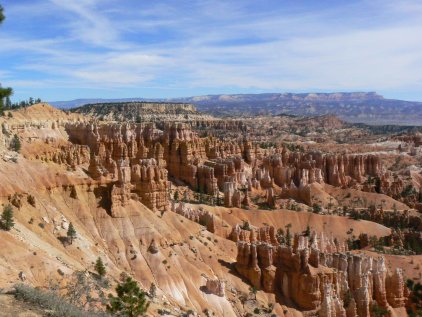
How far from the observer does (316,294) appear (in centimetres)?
4441

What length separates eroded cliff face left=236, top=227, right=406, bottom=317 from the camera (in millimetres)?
44531

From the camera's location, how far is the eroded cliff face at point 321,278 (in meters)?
44.5

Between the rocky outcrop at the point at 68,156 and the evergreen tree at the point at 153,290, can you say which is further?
the rocky outcrop at the point at 68,156

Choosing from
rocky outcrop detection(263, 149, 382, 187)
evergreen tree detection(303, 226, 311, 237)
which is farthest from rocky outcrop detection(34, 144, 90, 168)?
rocky outcrop detection(263, 149, 382, 187)

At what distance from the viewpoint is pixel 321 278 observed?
45.0 meters

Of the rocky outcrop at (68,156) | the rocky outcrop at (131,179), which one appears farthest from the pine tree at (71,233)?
the rocky outcrop at (68,156)

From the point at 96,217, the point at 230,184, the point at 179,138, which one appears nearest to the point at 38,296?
the point at 96,217

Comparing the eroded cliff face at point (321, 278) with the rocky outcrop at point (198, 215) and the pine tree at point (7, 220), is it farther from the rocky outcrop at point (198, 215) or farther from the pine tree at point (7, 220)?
the pine tree at point (7, 220)

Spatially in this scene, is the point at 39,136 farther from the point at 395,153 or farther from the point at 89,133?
the point at 395,153

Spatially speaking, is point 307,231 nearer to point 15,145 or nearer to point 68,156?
point 68,156

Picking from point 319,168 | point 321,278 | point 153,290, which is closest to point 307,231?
point 321,278

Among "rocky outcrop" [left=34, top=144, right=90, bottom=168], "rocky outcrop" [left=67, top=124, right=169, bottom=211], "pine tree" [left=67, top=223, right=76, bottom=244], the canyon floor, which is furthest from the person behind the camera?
"rocky outcrop" [left=34, top=144, right=90, bottom=168]

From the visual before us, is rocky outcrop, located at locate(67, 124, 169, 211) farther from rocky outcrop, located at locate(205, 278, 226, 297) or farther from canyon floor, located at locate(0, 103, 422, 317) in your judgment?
rocky outcrop, located at locate(205, 278, 226, 297)

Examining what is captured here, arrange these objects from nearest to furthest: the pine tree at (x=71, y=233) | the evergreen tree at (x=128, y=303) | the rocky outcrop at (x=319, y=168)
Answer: the evergreen tree at (x=128, y=303) < the pine tree at (x=71, y=233) < the rocky outcrop at (x=319, y=168)
